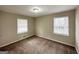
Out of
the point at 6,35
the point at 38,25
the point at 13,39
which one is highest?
the point at 38,25

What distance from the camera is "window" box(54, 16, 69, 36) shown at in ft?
10.2

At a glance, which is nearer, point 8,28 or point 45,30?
point 8,28

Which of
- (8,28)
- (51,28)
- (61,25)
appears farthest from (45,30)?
(8,28)

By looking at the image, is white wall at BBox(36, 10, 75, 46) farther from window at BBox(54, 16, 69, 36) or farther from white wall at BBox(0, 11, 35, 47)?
white wall at BBox(0, 11, 35, 47)

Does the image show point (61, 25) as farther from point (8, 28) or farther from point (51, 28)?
point (8, 28)

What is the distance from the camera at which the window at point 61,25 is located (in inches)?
123

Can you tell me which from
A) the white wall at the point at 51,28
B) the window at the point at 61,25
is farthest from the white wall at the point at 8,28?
the window at the point at 61,25

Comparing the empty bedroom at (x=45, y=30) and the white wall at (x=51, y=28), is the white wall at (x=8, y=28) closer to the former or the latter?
the empty bedroom at (x=45, y=30)

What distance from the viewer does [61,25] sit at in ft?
11.4

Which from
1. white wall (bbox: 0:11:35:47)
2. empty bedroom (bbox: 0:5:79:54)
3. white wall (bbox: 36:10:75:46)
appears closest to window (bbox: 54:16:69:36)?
empty bedroom (bbox: 0:5:79:54)

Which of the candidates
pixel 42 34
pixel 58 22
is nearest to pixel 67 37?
pixel 58 22
